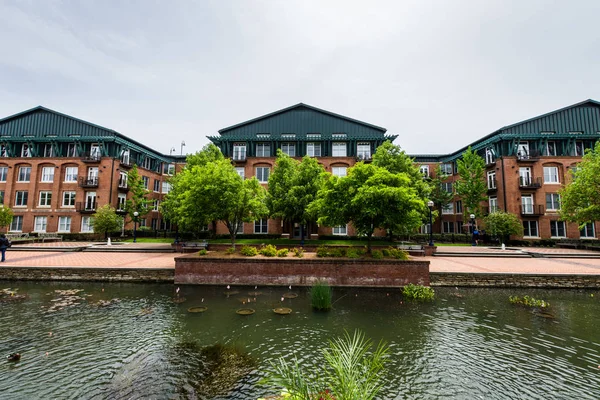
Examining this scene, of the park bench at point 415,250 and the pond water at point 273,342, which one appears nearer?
the pond water at point 273,342

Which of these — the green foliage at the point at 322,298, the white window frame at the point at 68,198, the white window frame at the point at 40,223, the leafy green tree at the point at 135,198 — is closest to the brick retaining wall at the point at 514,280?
the green foliage at the point at 322,298

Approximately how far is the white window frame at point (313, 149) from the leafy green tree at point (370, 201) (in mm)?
19832

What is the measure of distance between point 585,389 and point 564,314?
20.5 ft

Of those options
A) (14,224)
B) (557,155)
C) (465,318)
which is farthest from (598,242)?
(14,224)

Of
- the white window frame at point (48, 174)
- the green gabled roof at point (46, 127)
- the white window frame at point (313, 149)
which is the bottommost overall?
the white window frame at point (48, 174)

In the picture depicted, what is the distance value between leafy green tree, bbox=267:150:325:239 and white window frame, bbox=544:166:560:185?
26839mm

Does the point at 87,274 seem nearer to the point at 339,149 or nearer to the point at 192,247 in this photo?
the point at 192,247

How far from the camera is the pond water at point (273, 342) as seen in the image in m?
5.99

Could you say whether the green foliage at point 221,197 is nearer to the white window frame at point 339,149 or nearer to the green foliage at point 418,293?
the green foliage at point 418,293

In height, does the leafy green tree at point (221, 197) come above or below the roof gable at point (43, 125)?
below

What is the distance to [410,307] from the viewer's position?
11.5 m

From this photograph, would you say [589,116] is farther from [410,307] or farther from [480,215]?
[410,307]

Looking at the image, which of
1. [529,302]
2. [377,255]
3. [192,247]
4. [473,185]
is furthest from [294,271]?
[473,185]

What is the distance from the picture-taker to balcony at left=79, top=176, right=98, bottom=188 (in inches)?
1358
